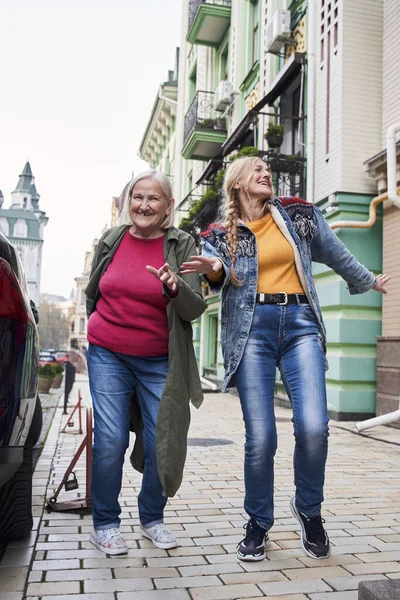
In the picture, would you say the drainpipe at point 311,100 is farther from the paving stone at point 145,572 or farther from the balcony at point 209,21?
the paving stone at point 145,572

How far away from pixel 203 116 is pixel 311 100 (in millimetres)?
9604

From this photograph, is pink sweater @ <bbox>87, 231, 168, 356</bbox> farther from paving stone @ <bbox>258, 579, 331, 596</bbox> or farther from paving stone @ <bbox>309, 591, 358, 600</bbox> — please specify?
paving stone @ <bbox>309, 591, 358, 600</bbox>

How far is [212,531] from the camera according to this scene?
376 centimetres

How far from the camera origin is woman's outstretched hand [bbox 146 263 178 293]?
3.04 metres

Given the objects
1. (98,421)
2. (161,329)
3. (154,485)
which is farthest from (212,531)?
(161,329)

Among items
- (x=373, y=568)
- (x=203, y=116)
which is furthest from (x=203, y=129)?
(x=373, y=568)

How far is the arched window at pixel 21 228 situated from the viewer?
113 metres

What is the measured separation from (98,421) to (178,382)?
491 millimetres

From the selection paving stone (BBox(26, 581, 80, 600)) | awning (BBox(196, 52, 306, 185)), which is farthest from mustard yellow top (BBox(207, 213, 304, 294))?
awning (BBox(196, 52, 306, 185))

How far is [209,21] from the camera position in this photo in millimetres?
19375

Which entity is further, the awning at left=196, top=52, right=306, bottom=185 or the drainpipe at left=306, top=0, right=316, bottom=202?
the awning at left=196, top=52, right=306, bottom=185

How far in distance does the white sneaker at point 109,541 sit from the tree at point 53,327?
125374mm

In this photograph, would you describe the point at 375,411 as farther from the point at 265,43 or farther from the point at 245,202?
the point at 265,43

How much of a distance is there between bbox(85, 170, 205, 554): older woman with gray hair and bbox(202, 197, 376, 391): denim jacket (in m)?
0.17
